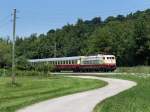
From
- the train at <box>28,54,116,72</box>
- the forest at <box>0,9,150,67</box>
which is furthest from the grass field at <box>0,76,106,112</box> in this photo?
the forest at <box>0,9,150,67</box>

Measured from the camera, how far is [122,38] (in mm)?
125375

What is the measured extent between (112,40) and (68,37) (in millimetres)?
59530

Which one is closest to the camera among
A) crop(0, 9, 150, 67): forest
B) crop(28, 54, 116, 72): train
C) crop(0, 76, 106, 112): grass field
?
crop(0, 76, 106, 112): grass field

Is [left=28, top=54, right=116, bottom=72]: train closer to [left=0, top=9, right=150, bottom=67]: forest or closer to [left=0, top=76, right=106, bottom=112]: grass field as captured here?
[left=0, top=9, right=150, bottom=67]: forest

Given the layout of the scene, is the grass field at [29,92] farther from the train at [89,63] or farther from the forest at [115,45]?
the forest at [115,45]

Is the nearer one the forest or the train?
the train

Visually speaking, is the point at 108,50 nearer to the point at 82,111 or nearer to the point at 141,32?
the point at 141,32

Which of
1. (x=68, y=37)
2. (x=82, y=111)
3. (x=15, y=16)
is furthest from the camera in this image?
(x=68, y=37)

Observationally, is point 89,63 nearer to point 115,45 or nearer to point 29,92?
point 115,45

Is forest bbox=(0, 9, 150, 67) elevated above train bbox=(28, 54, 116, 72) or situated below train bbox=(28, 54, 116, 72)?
above

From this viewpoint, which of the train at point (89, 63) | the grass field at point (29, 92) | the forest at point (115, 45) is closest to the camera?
the grass field at point (29, 92)

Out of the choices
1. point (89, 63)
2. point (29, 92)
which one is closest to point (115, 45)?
point (89, 63)

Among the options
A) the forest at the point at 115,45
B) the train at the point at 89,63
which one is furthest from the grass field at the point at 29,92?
the forest at the point at 115,45

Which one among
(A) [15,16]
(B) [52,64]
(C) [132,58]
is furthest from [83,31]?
(A) [15,16]
